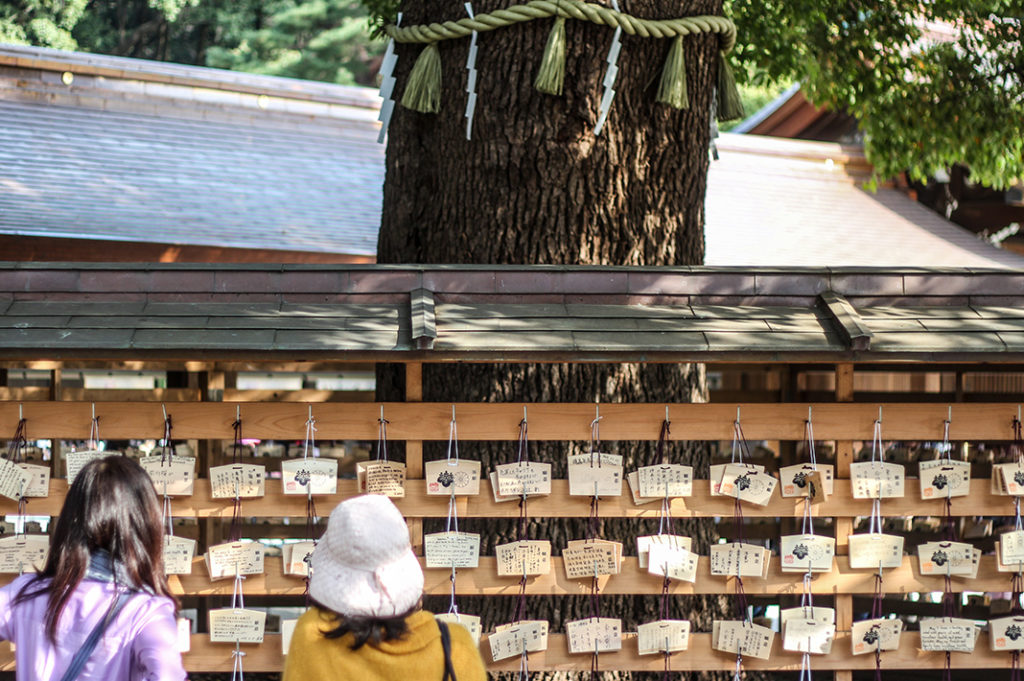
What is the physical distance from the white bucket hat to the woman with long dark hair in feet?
1.77

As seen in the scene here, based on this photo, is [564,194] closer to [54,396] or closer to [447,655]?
[447,655]

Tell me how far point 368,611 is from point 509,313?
1.47m

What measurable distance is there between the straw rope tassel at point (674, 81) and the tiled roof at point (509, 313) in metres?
0.84

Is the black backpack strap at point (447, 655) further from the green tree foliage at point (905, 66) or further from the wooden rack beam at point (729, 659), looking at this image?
the green tree foliage at point (905, 66)

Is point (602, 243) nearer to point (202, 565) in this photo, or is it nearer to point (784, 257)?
point (202, 565)

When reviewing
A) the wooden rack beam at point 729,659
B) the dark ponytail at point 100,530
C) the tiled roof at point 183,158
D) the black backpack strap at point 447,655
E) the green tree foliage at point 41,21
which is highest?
the green tree foliage at point 41,21

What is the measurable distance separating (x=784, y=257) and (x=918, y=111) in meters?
2.76

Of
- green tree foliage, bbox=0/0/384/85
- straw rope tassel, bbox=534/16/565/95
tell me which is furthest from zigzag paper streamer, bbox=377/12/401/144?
green tree foliage, bbox=0/0/384/85

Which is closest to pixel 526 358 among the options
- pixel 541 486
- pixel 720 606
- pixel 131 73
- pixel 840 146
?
pixel 541 486

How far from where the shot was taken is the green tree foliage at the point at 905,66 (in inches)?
231

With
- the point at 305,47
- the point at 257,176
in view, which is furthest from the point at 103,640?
the point at 305,47

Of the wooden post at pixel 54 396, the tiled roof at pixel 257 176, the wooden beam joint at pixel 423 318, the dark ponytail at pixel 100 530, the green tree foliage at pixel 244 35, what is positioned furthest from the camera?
the green tree foliage at pixel 244 35

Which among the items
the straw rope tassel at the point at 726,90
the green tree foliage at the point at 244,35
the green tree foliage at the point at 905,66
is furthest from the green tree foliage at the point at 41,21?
the straw rope tassel at the point at 726,90

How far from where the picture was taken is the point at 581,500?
11.1 feet
